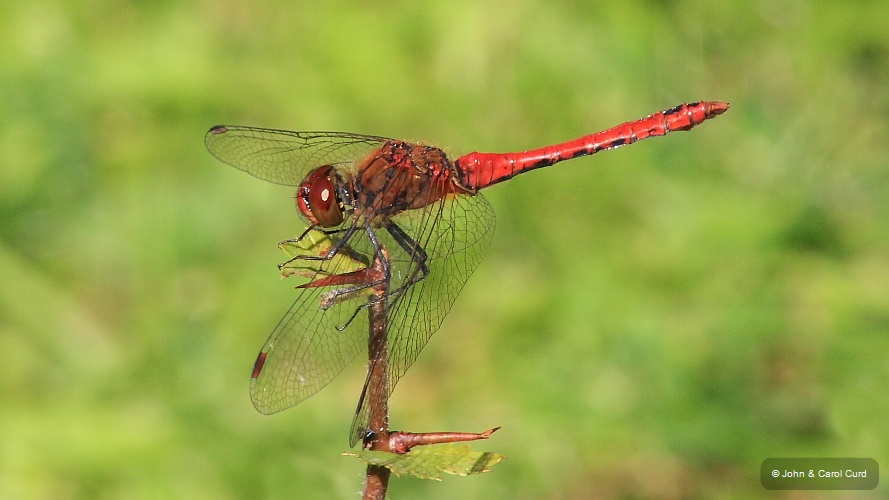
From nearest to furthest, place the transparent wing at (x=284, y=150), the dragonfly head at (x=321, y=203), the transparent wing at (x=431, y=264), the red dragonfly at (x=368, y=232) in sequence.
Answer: the red dragonfly at (x=368, y=232) → the transparent wing at (x=431, y=264) → the dragonfly head at (x=321, y=203) → the transparent wing at (x=284, y=150)

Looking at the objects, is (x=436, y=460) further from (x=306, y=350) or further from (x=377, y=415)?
(x=306, y=350)

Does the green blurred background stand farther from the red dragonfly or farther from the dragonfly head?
the dragonfly head

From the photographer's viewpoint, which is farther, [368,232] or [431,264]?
[431,264]

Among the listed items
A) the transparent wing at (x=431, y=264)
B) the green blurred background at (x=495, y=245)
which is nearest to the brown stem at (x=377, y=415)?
the transparent wing at (x=431, y=264)

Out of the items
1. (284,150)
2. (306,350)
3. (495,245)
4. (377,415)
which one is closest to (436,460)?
(377,415)

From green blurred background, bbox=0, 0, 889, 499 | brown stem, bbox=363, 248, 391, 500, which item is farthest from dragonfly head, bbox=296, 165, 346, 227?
green blurred background, bbox=0, 0, 889, 499

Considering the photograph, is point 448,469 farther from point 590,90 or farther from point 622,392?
point 590,90

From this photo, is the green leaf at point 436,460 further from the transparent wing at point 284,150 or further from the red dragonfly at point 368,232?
the transparent wing at point 284,150
